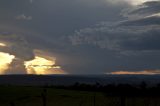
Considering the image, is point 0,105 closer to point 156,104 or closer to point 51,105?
point 51,105

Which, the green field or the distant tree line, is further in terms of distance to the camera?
the distant tree line

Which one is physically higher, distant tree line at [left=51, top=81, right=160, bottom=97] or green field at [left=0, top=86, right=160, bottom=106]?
distant tree line at [left=51, top=81, right=160, bottom=97]

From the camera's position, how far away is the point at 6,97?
53.7m

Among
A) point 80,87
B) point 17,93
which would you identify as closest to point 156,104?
point 17,93

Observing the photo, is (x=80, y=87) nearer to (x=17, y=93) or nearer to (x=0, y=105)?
(x=17, y=93)

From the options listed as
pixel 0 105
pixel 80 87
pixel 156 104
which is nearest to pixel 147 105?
pixel 156 104

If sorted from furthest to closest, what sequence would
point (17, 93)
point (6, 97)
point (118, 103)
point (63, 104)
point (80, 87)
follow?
1. point (80, 87)
2. point (17, 93)
3. point (6, 97)
4. point (63, 104)
5. point (118, 103)

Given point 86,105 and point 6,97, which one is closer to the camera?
point 86,105

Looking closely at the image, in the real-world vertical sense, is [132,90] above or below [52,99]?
above

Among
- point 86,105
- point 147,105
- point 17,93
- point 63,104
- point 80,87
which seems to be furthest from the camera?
point 80,87

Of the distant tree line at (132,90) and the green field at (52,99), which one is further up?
the distant tree line at (132,90)

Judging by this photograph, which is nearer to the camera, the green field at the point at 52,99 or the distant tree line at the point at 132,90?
the green field at the point at 52,99

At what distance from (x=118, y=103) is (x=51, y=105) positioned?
48.8ft

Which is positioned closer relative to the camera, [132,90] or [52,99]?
[52,99]
